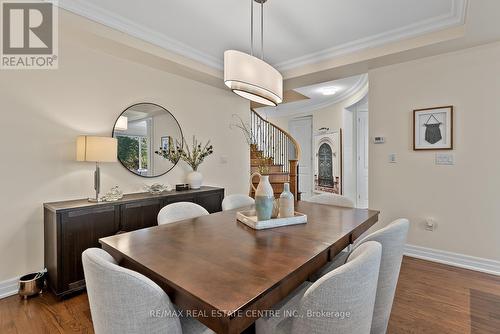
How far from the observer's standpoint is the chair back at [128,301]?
Answer: 0.93 m

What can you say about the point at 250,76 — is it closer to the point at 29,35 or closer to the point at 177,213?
the point at 177,213

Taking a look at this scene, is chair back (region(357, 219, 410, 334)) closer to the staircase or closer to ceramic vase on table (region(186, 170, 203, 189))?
ceramic vase on table (region(186, 170, 203, 189))

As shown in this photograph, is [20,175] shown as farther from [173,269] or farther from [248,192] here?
[248,192]

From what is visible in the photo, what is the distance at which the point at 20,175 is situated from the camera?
7.65 ft

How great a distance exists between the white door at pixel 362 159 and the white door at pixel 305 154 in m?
1.37

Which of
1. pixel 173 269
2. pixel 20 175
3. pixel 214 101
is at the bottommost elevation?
pixel 173 269

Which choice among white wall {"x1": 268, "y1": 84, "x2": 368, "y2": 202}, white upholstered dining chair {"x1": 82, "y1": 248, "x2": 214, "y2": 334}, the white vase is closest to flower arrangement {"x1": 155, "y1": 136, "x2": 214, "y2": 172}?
the white vase

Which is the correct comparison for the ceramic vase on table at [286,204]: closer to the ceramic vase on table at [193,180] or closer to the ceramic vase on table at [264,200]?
the ceramic vase on table at [264,200]

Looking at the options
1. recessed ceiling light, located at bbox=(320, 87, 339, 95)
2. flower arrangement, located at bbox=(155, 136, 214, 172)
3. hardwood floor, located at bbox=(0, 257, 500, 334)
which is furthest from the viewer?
recessed ceiling light, located at bbox=(320, 87, 339, 95)

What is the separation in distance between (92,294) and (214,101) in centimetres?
351

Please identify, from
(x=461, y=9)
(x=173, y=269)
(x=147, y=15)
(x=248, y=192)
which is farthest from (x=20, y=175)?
(x=461, y=9)

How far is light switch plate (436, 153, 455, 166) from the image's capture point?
2936 mm

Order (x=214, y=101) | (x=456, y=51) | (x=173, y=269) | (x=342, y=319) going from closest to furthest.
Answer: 1. (x=342, y=319)
2. (x=173, y=269)
3. (x=456, y=51)
4. (x=214, y=101)

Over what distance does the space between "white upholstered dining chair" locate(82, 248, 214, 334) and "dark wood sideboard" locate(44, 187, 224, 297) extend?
1.53 meters
